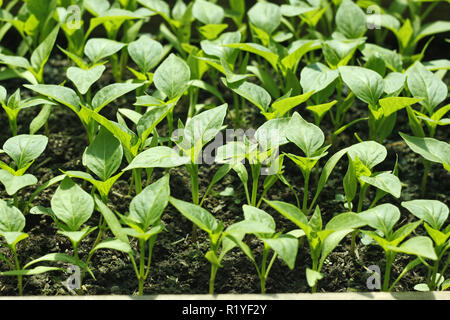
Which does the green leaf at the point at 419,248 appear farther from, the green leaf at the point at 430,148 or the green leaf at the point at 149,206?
the green leaf at the point at 149,206

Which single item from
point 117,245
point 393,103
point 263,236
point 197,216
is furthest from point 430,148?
point 117,245

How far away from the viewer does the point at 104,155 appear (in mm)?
1373

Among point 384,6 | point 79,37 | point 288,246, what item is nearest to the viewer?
point 288,246

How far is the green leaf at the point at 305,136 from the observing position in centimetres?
136

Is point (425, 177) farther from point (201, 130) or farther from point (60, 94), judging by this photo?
point (60, 94)

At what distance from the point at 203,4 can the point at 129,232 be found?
915 mm

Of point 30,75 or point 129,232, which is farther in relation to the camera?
point 30,75

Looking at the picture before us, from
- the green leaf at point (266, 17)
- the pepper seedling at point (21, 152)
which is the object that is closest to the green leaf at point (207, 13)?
the green leaf at point (266, 17)

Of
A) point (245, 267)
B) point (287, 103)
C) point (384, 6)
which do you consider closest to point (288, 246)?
point (245, 267)

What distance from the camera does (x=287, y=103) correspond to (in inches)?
57.0

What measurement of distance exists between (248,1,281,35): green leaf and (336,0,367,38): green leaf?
18cm

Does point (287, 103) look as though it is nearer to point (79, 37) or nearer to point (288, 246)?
point (288, 246)

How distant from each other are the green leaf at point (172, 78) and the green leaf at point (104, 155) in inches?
7.4

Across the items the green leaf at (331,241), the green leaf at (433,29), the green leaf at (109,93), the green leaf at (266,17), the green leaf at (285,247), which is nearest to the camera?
the green leaf at (285,247)
